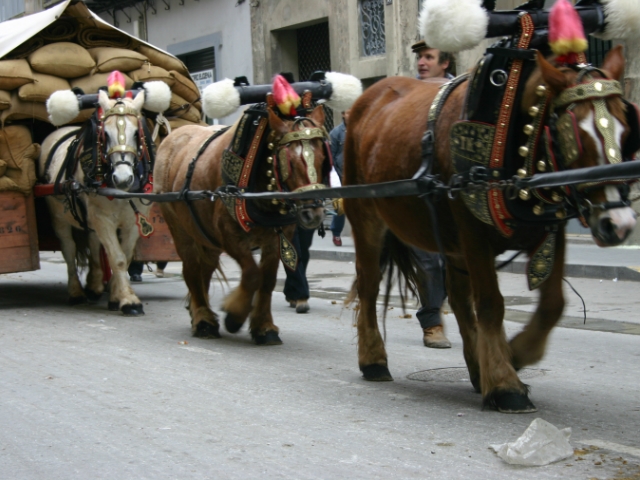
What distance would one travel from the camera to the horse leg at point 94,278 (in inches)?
409

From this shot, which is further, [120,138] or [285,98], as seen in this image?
[120,138]

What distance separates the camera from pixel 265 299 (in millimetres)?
7262

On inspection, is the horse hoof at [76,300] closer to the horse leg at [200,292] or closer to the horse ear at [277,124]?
the horse leg at [200,292]

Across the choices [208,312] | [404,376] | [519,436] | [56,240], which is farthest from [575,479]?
[56,240]

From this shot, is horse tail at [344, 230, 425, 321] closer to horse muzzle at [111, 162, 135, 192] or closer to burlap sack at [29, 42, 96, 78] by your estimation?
horse muzzle at [111, 162, 135, 192]

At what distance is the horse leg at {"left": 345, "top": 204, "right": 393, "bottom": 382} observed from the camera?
228 inches

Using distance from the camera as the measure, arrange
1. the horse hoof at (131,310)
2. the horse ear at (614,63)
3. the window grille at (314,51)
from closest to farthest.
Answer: the horse ear at (614,63) < the horse hoof at (131,310) < the window grille at (314,51)

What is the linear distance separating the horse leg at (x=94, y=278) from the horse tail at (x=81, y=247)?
0.08 meters

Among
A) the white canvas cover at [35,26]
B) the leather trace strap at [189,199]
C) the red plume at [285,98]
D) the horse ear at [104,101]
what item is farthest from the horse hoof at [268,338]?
the white canvas cover at [35,26]

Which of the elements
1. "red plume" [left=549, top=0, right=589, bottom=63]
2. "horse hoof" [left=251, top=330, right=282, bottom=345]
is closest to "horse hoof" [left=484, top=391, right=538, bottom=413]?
"red plume" [left=549, top=0, right=589, bottom=63]

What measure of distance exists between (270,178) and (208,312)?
1448 millimetres

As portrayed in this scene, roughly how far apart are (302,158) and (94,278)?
4653mm

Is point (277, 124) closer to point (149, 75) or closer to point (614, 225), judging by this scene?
point (614, 225)

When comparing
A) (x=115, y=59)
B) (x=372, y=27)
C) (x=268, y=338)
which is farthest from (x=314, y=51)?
(x=268, y=338)
